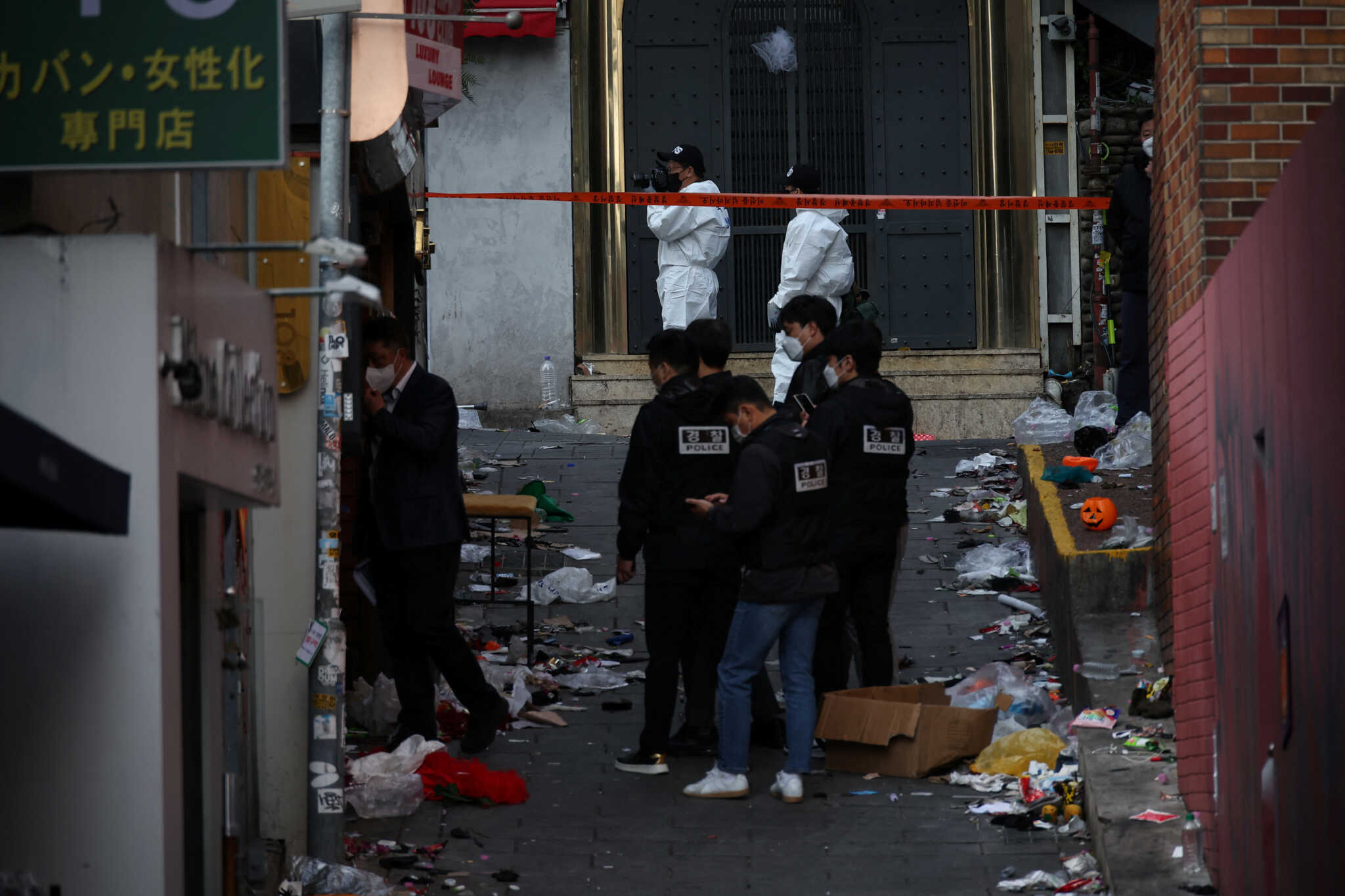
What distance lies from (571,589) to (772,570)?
3.93 meters

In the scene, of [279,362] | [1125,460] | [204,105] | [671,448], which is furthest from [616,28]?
[204,105]

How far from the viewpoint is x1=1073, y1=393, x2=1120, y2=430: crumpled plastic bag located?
45.7ft

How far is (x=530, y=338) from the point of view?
58.7 feet

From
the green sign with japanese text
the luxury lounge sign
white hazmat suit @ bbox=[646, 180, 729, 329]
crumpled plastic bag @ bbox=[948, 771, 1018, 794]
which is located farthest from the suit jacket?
white hazmat suit @ bbox=[646, 180, 729, 329]

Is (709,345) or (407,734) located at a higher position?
(709,345)

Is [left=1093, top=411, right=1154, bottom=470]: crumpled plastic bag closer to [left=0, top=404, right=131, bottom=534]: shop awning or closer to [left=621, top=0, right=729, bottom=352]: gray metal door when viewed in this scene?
[left=621, top=0, right=729, bottom=352]: gray metal door

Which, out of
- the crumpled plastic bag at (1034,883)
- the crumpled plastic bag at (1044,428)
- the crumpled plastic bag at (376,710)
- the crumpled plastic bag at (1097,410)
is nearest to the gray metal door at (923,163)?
the crumpled plastic bag at (1044,428)

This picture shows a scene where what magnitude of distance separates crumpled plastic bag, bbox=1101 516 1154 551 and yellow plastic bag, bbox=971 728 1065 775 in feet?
4.49

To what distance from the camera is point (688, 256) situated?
15.6 metres

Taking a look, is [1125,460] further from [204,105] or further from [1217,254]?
[204,105]

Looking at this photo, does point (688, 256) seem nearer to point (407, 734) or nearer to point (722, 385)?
point (722, 385)

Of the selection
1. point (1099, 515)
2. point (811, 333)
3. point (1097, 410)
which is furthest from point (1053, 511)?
point (1097, 410)

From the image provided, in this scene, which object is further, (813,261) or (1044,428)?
(1044,428)

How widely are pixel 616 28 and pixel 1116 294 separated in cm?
569
